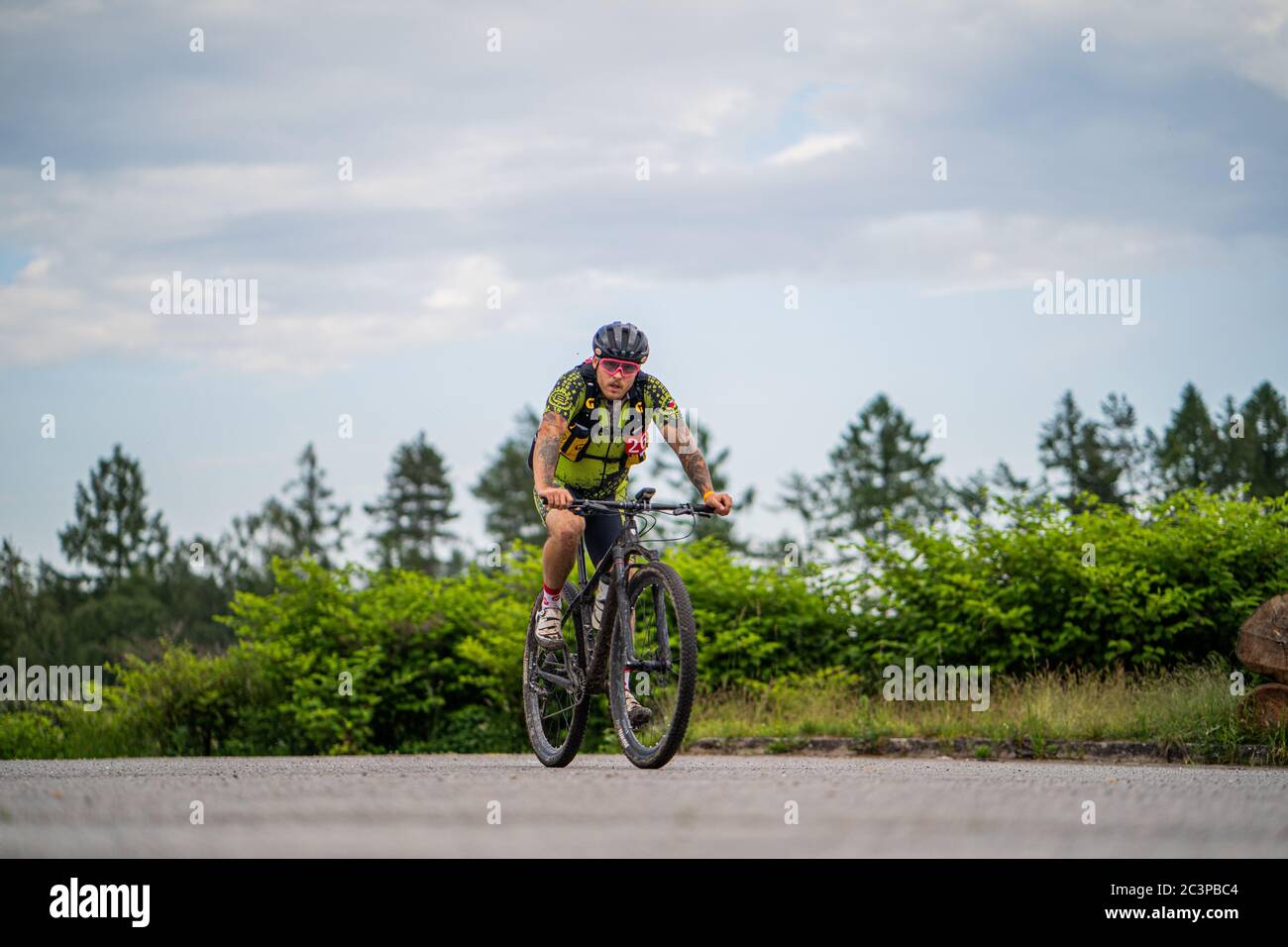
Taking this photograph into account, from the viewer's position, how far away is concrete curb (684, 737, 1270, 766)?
10195 mm

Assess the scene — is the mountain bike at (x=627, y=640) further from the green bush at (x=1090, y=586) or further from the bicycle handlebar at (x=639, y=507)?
the green bush at (x=1090, y=586)

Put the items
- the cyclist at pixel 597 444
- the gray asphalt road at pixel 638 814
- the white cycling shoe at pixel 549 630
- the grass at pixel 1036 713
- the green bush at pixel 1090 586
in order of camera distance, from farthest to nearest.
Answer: the green bush at pixel 1090 586
the grass at pixel 1036 713
the white cycling shoe at pixel 549 630
the cyclist at pixel 597 444
the gray asphalt road at pixel 638 814

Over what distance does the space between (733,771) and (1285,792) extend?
2.92 metres

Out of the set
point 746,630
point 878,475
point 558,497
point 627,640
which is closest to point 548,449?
point 558,497

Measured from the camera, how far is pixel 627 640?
782cm

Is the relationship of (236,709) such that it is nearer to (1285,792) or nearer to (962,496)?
(1285,792)

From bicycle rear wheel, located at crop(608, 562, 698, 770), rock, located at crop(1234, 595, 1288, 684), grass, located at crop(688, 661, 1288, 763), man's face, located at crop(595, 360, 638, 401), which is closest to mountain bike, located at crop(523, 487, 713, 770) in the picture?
bicycle rear wheel, located at crop(608, 562, 698, 770)

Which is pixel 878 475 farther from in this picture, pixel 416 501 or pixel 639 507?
pixel 639 507

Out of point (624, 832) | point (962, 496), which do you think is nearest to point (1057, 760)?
point (624, 832)

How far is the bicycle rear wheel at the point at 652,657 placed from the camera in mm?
7188

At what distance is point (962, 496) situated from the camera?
6262 centimetres

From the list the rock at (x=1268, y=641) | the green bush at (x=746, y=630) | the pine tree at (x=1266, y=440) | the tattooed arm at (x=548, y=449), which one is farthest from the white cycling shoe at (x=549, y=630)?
the pine tree at (x=1266, y=440)

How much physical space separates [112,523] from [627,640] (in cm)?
7025
